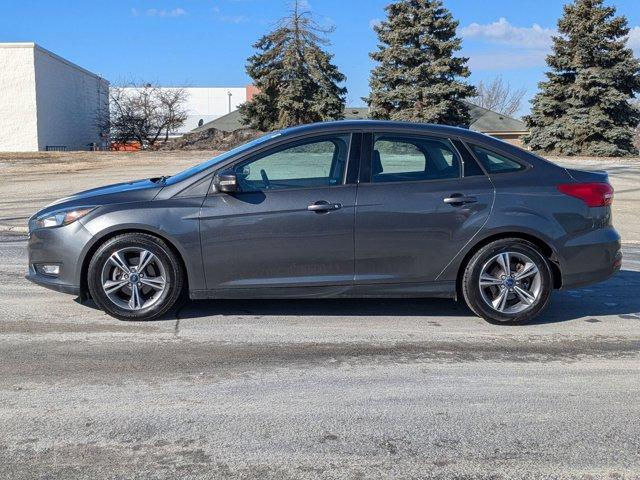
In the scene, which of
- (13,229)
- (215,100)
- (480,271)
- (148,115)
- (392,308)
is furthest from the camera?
(215,100)

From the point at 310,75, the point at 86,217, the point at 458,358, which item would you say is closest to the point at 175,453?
the point at 458,358

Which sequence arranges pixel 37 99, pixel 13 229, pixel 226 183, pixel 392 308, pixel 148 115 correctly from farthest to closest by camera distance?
1. pixel 148 115
2. pixel 37 99
3. pixel 13 229
4. pixel 392 308
5. pixel 226 183

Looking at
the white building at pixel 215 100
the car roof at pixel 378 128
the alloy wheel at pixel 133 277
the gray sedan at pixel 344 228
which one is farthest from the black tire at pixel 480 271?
the white building at pixel 215 100

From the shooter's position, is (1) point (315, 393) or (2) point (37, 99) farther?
(2) point (37, 99)

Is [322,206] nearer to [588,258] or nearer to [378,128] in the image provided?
[378,128]

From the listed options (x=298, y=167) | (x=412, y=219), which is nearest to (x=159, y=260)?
(x=298, y=167)

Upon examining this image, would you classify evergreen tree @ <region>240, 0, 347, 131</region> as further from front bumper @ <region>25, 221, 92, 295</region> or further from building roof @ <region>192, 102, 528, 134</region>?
front bumper @ <region>25, 221, 92, 295</region>

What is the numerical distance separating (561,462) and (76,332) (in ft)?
12.3

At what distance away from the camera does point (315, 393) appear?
13.6 ft

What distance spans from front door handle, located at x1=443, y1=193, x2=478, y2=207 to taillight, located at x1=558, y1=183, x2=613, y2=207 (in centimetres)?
77

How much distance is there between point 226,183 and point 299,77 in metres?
36.9

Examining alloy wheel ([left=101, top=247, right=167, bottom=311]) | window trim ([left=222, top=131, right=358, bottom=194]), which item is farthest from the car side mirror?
alloy wheel ([left=101, top=247, right=167, bottom=311])

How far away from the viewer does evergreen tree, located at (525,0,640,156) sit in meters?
34.5

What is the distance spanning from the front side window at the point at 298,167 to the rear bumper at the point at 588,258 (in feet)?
6.64
